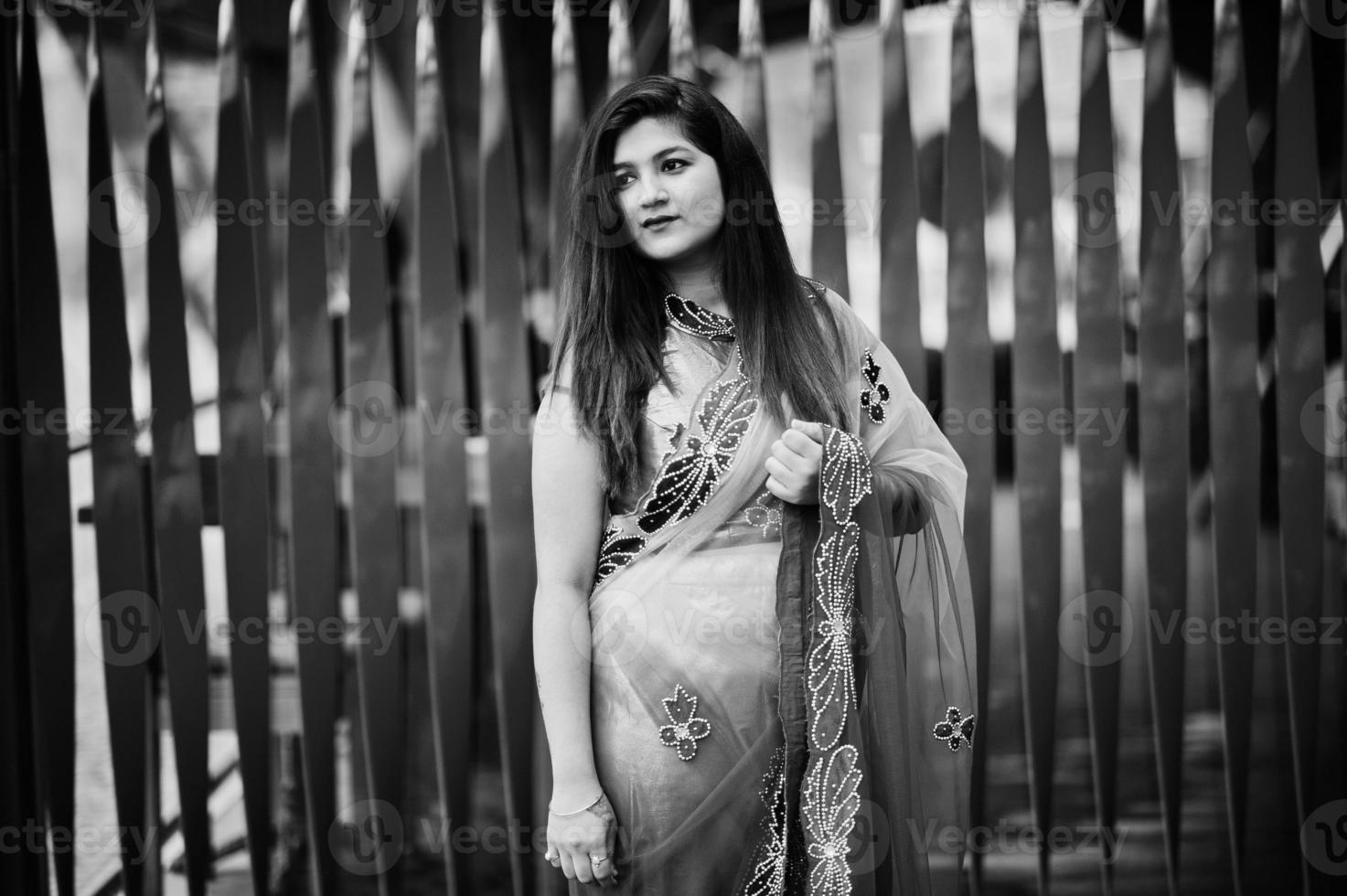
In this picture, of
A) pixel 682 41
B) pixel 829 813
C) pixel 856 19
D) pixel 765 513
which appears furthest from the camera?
pixel 856 19

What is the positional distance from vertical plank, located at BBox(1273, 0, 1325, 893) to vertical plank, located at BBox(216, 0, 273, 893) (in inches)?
70.9

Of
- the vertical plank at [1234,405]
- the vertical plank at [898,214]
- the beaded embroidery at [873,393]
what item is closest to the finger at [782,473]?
the beaded embroidery at [873,393]

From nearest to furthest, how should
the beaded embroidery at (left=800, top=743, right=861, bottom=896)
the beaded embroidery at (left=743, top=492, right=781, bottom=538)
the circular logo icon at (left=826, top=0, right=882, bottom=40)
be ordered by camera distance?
the beaded embroidery at (left=800, top=743, right=861, bottom=896) < the beaded embroidery at (left=743, top=492, right=781, bottom=538) < the circular logo icon at (left=826, top=0, right=882, bottom=40)

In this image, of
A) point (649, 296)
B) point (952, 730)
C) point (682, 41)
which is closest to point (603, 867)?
point (952, 730)

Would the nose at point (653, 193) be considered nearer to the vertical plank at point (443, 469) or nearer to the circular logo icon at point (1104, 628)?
the vertical plank at point (443, 469)

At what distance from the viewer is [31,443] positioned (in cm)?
185

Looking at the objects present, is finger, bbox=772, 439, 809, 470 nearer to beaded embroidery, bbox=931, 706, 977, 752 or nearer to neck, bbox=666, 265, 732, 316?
neck, bbox=666, 265, 732, 316

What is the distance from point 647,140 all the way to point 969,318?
2.78 feet

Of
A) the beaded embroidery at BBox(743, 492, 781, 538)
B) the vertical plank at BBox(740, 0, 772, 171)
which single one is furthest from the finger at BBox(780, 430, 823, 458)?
the vertical plank at BBox(740, 0, 772, 171)

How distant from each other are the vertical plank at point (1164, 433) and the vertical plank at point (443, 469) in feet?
3.95

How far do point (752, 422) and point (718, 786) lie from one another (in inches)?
16.4

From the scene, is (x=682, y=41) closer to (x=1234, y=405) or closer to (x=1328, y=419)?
(x=1234, y=405)

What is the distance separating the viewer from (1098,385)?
1.85 meters

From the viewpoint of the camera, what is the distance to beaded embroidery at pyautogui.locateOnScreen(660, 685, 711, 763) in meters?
1.20
